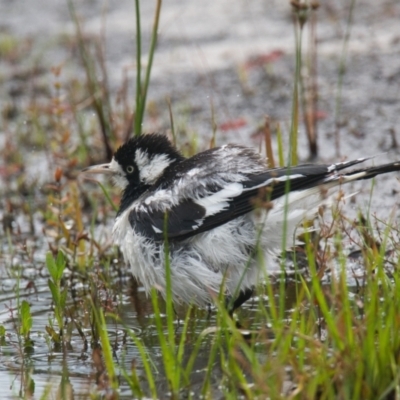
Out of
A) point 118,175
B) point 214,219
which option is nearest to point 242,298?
point 214,219

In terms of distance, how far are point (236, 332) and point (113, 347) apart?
123 centimetres

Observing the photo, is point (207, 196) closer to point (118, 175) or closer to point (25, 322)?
point (118, 175)

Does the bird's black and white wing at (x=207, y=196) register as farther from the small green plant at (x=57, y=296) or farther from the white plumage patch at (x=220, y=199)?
the small green plant at (x=57, y=296)

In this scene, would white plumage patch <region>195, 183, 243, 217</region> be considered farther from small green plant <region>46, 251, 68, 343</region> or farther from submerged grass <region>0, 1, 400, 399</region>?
small green plant <region>46, 251, 68, 343</region>

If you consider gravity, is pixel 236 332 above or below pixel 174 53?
below

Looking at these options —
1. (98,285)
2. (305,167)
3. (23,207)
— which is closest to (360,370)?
(305,167)

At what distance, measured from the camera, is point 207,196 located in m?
4.70

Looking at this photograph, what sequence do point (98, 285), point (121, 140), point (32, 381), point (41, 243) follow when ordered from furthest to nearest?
point (121, 140), point (41, 243), point (98, 285), point (32, 381)

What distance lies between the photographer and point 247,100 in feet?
28.5

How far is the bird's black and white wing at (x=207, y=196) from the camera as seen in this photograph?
4344mm

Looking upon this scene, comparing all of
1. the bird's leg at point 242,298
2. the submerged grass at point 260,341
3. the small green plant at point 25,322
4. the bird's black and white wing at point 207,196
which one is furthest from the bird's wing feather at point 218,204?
the small green plant at point 25,322

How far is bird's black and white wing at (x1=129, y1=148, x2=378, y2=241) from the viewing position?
14.3 feet

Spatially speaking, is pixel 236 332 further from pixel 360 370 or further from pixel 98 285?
pixel 98 285

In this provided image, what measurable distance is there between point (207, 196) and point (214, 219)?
0.17 metres
